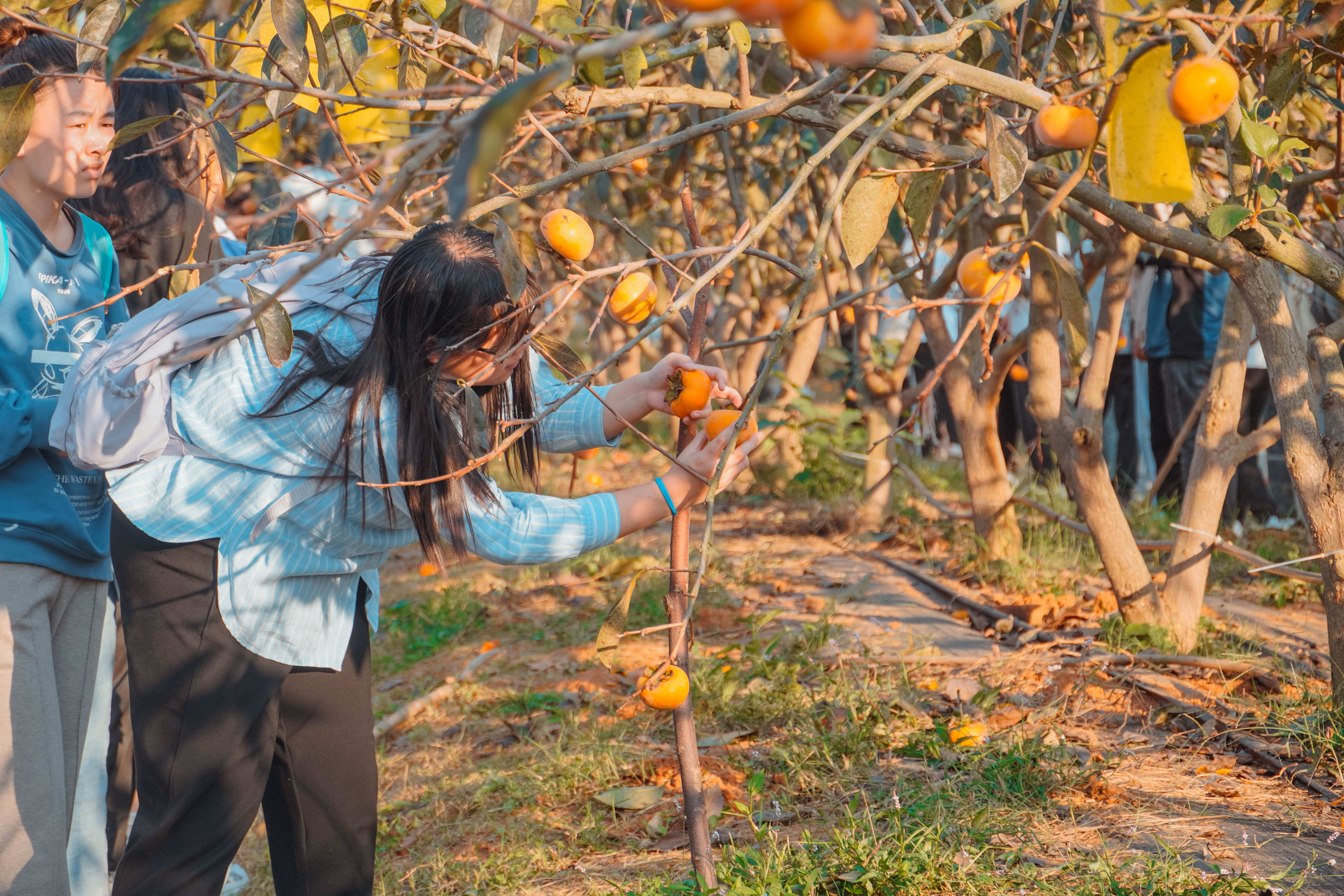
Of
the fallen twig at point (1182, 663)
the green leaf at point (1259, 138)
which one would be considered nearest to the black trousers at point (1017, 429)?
the fallen twig at point (1182, 663)

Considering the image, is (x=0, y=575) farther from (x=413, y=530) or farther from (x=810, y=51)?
(x=810, y=51)

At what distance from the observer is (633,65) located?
1.39 metres

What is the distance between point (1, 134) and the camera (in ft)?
4.07

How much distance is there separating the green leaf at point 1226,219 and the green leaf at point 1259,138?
2cm

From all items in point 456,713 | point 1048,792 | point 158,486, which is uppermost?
point 158,486

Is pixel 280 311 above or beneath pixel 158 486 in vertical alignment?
above

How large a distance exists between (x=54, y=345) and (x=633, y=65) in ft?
3.45

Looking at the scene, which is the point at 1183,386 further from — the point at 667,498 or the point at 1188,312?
the point at 667,498

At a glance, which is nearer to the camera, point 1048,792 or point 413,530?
point 413,530

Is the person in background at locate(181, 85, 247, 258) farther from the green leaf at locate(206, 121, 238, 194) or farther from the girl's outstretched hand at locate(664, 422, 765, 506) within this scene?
the girl's outstretched hand at locate(664, 422, 765, 506)

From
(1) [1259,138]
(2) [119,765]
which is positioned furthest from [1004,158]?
(2) [119,765]

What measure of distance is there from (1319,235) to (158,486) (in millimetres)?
2981

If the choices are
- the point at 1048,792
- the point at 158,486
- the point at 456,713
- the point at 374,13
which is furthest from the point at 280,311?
the point at 456,713

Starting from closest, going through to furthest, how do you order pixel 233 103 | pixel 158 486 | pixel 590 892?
pixel 158 486
pixel 590 892
pixel 233 103
